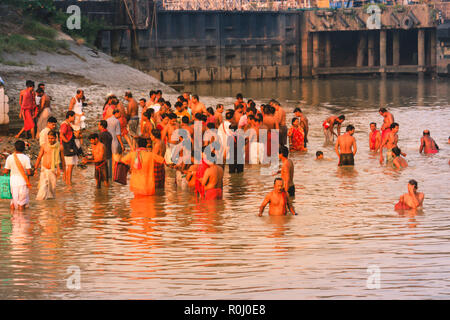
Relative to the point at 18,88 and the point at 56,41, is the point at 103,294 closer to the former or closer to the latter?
the point at 18,88

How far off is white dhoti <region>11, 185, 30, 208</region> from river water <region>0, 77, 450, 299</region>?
0.24m

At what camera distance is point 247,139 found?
58.4 feet

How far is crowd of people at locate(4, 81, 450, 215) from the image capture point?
1331 centimetres

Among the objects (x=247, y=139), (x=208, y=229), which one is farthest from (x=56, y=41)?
(x=208, y=229)

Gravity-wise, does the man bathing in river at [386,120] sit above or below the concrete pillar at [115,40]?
below

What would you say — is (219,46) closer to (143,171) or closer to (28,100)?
(28,100)

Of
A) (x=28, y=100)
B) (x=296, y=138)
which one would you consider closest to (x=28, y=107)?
(x=28, y=100)

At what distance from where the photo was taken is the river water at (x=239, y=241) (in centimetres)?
886

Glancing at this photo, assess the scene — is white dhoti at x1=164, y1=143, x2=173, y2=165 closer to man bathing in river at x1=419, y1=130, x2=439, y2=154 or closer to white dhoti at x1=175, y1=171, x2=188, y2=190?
white dhoti at x1=175, y1=171, x2=188, y2=190

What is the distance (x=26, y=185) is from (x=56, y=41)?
762 inches

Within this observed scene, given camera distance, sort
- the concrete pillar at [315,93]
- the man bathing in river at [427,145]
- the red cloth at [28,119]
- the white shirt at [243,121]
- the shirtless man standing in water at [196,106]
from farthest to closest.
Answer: the concrete pillar at [315,93] < the man bathing in river at [427,145] < the red cloth at [28,119] < the shirtless man standing in water at [196,106] < the white shirt at [243,121]

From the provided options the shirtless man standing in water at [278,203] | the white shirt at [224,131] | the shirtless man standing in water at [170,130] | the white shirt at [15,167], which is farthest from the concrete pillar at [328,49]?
the white shirt at [15,167]

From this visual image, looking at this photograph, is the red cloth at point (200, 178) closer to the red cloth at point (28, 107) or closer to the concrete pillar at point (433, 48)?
the red cloth at point (28, 107)

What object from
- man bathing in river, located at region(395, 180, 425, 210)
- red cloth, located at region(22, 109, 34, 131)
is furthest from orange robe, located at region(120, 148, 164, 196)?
red cloth, located at region(22, 109, 34, 131)
